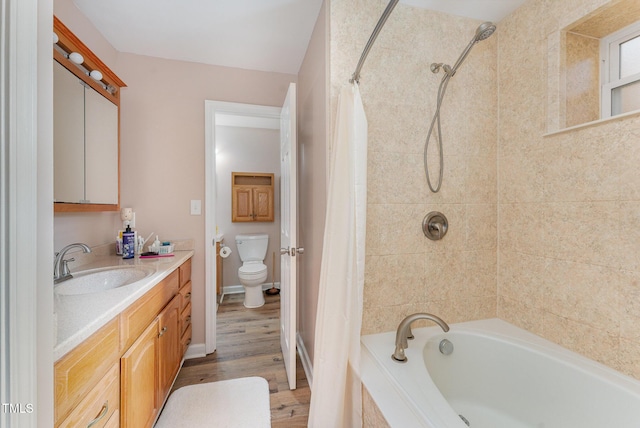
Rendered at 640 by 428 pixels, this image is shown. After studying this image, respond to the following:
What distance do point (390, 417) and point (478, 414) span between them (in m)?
0.76

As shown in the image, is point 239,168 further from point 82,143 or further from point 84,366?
point 84,366

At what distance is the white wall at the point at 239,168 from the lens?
3492 mm

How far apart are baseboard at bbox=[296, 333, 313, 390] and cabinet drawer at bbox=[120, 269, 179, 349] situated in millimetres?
1004

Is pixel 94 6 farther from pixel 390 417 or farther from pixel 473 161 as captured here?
pixel 390 417

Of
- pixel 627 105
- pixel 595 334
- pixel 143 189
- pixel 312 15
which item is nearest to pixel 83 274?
pixel 143 189

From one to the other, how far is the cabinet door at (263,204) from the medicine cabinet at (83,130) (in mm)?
1839

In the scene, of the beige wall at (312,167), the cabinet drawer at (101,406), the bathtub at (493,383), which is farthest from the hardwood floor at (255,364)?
the cabinet drawer at (101,406)

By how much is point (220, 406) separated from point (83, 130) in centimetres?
180

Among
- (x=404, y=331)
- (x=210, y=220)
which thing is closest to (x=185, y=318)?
(x=210, y=220)

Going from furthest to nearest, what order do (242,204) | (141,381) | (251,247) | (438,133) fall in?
(242,204)
(251,247)
(438,133)
(141,381)

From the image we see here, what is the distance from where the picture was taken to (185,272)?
177cm

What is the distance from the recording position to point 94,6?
4.81 feet

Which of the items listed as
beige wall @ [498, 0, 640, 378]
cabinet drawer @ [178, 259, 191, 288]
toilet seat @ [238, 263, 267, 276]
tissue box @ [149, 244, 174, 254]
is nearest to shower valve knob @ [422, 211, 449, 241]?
beige wall @ [498, 0, 640, 378]

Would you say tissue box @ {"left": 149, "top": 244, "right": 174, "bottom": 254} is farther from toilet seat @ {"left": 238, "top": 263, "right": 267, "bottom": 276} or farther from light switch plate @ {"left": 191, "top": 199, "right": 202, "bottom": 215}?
toilet seat @ {"left": 238, "top": 263, "right": 267, "bottom": 276}
